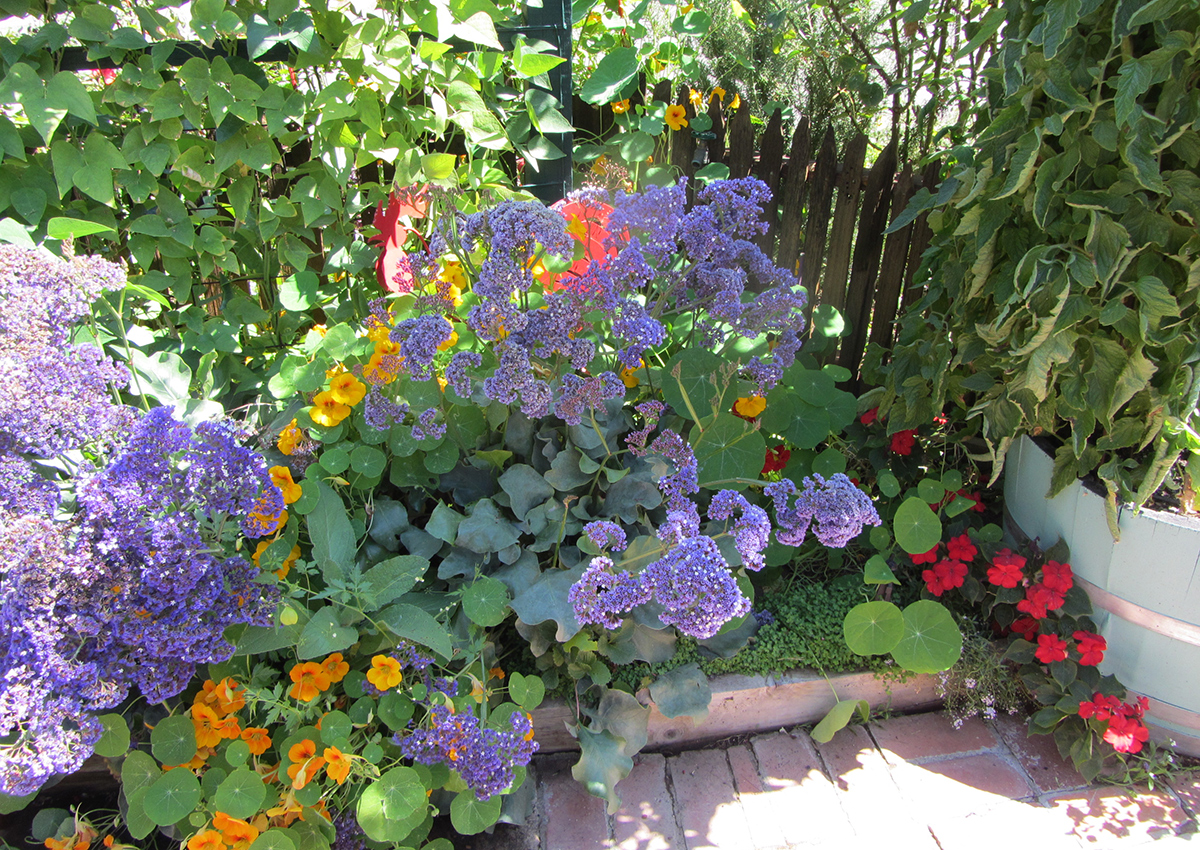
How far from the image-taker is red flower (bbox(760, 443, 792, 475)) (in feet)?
7.43

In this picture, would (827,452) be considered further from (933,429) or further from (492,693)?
(492,693)

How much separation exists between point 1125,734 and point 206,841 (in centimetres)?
204

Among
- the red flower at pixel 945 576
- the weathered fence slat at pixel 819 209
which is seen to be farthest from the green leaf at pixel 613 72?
the red flower at pixel 945 576

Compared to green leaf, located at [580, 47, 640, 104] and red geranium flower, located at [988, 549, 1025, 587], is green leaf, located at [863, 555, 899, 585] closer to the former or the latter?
red geranium flower, located at [988, 549, 1025, 587]

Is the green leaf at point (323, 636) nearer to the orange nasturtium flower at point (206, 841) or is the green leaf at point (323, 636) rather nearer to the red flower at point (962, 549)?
the orange nasturtium flower at point (206, 841)

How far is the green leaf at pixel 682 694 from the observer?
179cm

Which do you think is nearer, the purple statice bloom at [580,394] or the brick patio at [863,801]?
the purple statice bloom at [580,394]

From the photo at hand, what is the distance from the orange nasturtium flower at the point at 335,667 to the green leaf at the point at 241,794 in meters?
0.22

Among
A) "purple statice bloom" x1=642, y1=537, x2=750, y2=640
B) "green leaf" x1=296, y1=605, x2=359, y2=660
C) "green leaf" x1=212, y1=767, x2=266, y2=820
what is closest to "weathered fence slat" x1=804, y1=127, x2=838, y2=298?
"purple statice bloom" x1=642, y1=537, x2=750, y2=640

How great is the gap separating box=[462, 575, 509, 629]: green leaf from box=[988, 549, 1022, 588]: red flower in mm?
1284

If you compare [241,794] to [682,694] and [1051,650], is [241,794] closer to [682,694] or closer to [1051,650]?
[682,694]

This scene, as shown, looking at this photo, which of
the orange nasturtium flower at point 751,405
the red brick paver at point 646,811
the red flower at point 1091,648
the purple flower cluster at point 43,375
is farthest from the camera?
the orange nasturtium flower at point 751,405

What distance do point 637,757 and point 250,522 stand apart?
1.16m

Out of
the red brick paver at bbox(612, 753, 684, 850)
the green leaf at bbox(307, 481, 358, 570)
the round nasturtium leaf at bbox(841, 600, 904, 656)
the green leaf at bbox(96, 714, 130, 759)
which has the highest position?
the green leaf at bbox(307, 481, 358, 570)
